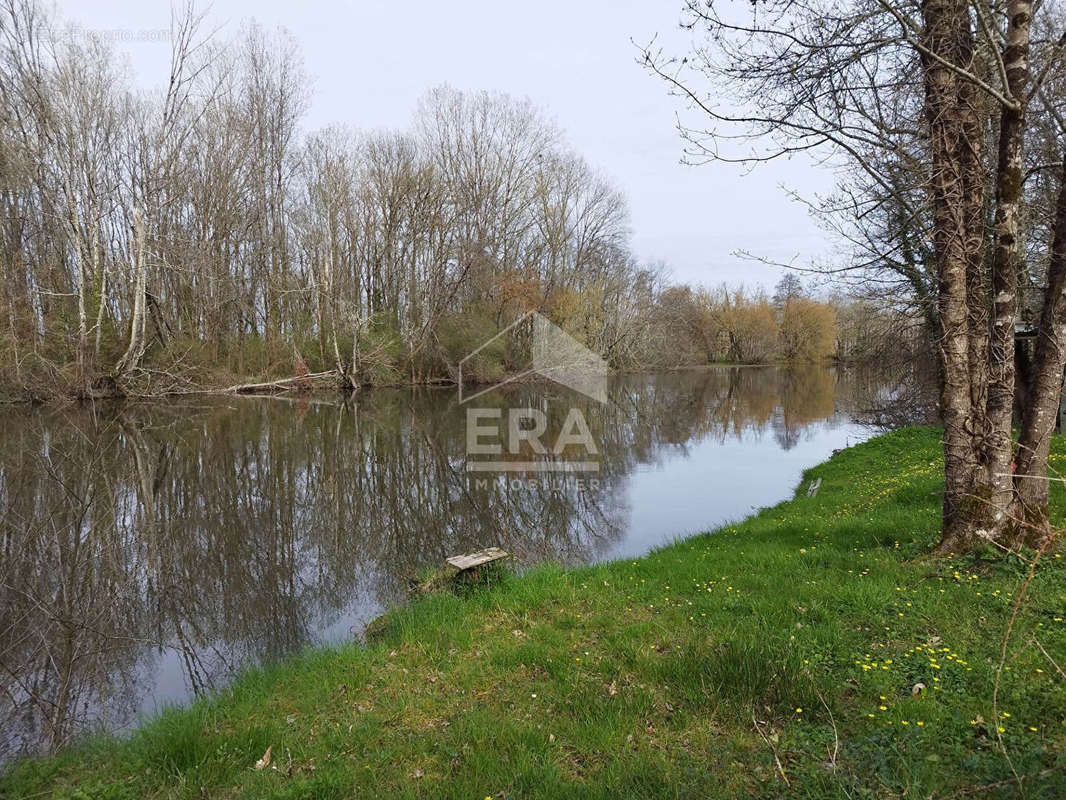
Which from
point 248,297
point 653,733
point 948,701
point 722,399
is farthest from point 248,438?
point 722,399

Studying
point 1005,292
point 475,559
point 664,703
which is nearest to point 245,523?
point 475,559

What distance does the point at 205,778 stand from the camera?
9.24ft

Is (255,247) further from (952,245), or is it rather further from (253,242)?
(952,245)

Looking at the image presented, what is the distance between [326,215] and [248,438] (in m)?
17.1

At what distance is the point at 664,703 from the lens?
317 cm

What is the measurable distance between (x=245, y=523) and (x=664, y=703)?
7515 millimetres

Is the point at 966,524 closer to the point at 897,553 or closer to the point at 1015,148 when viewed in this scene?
the point at 897,553

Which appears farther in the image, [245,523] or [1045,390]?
[245,523]

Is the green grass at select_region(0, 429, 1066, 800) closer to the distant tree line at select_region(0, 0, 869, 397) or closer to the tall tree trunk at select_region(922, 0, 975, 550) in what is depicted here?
the tall tree trunk at select_region(922, 0, 975, 550)

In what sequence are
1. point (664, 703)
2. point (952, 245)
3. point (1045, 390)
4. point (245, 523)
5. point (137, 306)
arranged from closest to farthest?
point (664, 703) → point (1045, 390) → point (952, 245) → point (245, 523) → point (137, 306)

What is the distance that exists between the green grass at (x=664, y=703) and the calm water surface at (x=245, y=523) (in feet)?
3.96

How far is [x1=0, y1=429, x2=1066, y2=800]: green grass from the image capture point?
2500mm

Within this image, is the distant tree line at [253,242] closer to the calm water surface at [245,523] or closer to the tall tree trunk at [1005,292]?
the calm water surface at [245,523]

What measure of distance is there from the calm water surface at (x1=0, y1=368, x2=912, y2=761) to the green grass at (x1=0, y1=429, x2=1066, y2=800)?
121cm
